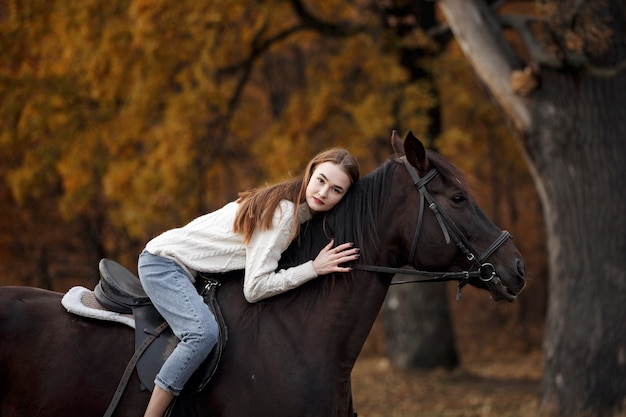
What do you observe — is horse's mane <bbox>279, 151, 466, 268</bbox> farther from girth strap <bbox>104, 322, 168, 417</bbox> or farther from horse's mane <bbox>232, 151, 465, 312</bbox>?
girth strap <bbox>104, 322, 168, 417</bbox>

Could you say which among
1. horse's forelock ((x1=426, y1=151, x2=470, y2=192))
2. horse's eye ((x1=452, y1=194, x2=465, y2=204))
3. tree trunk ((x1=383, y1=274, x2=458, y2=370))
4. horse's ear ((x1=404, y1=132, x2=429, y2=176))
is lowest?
tree trunk ((x1=383, y1=274, x2=458, y2=370))

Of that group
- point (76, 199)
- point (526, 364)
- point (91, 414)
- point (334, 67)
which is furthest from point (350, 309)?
point (526, 364)

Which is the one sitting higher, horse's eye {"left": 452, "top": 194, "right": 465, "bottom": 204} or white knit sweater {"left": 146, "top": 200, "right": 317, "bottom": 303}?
white knit sweater {"left": 146, "top": 200, "right": 317, "bottom": 303}

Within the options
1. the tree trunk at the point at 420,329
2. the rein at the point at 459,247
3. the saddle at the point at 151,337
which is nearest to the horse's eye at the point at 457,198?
the rein at the point at 459,247

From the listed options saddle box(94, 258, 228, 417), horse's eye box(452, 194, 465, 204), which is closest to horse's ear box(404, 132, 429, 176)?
horse's eye box(452, 194, 465, 204)

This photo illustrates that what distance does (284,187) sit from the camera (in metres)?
4.30

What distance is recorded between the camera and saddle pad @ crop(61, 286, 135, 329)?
4176 mm

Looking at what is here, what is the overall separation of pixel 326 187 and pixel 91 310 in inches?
56.8

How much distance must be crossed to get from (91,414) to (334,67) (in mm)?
10747

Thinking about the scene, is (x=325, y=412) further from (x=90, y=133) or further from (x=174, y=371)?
(x=90, y=133)

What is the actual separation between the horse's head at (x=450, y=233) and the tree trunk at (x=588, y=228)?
4.83m

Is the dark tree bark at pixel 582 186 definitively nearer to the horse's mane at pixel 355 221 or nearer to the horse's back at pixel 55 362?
the horse's mane at pixel 355 221

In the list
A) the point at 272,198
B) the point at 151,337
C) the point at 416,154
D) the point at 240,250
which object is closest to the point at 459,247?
the point at 416,154

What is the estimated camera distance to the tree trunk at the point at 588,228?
8469 mm
